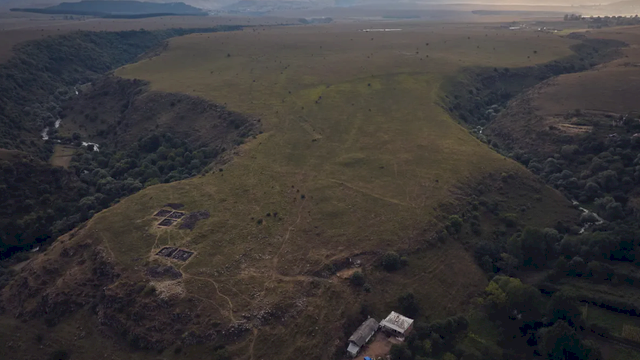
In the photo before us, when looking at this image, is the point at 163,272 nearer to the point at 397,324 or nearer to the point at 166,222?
the point at 166,222

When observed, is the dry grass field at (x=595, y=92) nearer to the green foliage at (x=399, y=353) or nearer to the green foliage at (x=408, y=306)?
the green foliage at (x=408, y=306)

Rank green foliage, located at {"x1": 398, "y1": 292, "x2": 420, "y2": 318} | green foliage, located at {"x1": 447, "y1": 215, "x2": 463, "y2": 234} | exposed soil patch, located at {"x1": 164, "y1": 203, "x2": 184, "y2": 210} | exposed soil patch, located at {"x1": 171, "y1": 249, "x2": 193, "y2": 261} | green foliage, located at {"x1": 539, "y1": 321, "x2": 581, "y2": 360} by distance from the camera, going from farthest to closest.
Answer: exposed soil patch, located at {"x1": 164, "y1": 203, "x2": 184, "y2": 210}, green foliage, located at {"x1": 447, "y1": 215, "x2": 463, "y2": 234}, exposed soil patch, located at {"x1": 171, "y1": 249, "x2": 193, "y2": 261}, green foliage, located at {"x1": 398, "y1": 292, "x2": 420, "y2": 318}, green foliage, located at {"x1": 539, "y1": 321, "x2": 581, "y2": 360}

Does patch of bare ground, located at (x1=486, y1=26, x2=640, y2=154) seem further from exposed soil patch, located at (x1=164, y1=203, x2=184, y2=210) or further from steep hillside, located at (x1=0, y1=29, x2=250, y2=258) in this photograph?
exposed soil patch, located at (x1=164, y1=203, x2=184, y2=210)

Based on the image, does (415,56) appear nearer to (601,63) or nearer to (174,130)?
(601,63)

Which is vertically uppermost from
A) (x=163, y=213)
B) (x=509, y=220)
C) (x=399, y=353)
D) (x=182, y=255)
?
(x=163, y=213)

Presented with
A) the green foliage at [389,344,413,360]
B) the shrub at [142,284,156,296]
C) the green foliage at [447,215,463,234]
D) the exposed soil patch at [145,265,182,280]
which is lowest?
the green foliage at [389,344,413,360]

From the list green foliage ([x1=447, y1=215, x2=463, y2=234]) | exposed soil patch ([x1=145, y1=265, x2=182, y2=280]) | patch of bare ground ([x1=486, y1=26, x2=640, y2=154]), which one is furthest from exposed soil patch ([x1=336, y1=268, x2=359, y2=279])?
patch of bare ground ([x1=486, y1=26, x2=640, y2=154])

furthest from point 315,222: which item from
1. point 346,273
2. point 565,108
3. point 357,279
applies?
point 565,108
